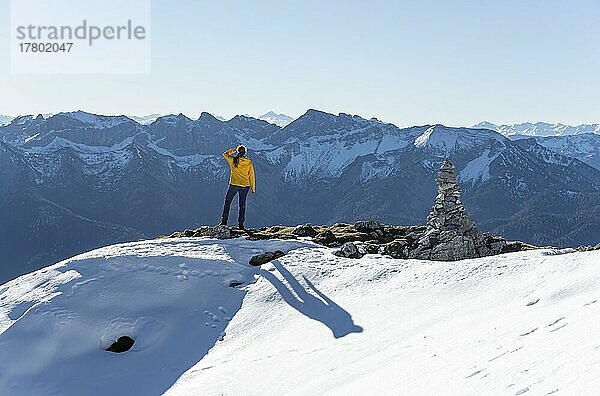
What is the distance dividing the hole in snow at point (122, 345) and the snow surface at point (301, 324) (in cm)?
21

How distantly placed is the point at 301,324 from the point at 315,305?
1167 mm

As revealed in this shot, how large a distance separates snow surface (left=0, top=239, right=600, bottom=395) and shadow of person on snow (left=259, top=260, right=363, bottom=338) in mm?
64

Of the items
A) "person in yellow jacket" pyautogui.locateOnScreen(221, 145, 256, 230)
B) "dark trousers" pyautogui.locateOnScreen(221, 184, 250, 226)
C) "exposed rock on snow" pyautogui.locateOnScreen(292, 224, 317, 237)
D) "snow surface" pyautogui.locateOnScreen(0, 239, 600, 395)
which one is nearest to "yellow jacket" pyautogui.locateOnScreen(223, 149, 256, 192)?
"person in yellow jacket" pyautogui.locateOnScreen(221, 145, 256, 230)

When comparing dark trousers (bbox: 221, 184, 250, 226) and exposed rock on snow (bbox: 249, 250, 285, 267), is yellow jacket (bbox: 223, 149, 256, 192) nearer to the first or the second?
dark trousers (bbox: 221, 184, 250, 226)

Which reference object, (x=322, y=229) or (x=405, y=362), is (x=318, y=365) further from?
(x=322, y=229)

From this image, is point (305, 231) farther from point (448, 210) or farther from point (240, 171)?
point (448, 210)

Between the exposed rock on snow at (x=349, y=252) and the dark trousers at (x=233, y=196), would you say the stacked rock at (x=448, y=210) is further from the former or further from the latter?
the dark trousers at (x=233, y=196)

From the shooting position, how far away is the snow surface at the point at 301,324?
28.0ft

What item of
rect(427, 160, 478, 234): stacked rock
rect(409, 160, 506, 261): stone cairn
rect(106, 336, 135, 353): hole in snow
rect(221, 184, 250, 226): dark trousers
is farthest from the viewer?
rect(221, 184, 250, 226): dark trousers

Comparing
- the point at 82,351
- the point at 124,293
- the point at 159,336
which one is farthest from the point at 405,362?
the point at 124,293

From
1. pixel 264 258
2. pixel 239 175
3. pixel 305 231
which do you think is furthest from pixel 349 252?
pixel 239 175

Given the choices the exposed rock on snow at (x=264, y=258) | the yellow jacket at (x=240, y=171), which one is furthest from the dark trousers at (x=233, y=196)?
the exposed rock on snow at (x=264, y=258)

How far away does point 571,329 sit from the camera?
27.5 feet

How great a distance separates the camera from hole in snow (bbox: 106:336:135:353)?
15.3 metres
